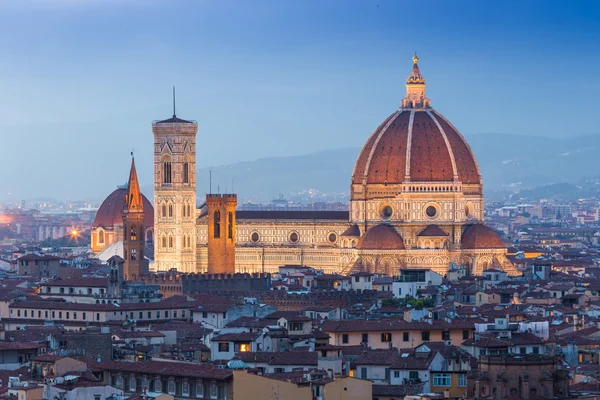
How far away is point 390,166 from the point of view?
140 metres

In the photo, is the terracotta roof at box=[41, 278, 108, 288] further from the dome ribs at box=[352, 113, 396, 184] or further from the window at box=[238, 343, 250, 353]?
the dome ribs at box=[352, 113, 396, 184]

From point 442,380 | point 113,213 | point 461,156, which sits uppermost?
point 461,156

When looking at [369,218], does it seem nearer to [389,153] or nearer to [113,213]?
[389,153]

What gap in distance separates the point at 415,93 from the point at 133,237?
28287 millimetres

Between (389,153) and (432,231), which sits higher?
(389,153)

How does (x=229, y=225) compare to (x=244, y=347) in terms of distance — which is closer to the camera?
(x=244, y=347)

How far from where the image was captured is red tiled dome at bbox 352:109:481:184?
139000mm

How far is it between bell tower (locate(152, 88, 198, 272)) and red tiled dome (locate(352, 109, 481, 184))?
1007cm

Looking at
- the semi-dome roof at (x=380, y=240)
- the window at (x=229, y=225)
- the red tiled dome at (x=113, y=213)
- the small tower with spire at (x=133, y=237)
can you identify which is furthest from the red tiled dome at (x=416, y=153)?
the red tiled dome at (x=113, y=213)

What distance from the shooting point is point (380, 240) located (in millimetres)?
134500

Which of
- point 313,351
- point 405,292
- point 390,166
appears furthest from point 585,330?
point 390,166

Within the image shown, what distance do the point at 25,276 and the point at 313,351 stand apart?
6290 cm

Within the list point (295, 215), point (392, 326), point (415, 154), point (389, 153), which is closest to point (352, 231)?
point (389, 153)

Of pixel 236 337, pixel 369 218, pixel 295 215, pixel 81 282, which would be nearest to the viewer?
pixel 236 337
